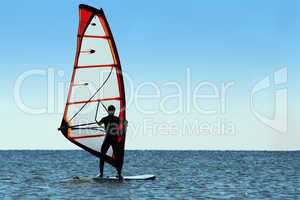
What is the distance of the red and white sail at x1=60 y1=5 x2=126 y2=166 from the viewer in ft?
68.5

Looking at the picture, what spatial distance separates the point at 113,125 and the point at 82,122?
1.02m

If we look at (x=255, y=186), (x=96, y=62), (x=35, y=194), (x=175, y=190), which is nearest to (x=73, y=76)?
(x=96, y=62)

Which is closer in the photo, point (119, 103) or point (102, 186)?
point (119, 103)

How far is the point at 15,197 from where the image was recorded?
20.8 meters

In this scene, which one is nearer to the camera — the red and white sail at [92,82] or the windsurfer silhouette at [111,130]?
the windsurfer silhouette at [111,130]

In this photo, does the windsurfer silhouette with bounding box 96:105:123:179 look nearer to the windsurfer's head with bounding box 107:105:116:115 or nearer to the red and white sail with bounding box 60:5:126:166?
the windsurfer's head with bounding box 107:105:116:115

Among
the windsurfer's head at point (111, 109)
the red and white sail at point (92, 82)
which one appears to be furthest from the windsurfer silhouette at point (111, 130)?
the red and white sail at point (92, 82)

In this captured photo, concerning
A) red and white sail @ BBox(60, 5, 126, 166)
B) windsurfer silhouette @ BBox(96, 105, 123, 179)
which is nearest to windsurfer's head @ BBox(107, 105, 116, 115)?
windsurfer silhouette @ BBox(96, 105, 123, 179)

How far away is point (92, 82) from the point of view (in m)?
20.9

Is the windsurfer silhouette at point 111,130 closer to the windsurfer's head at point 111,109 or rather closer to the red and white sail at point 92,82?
the windsurfer's head at point 111,109

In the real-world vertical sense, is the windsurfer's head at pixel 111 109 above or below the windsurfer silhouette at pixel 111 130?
above

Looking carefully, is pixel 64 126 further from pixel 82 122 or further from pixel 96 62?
pixel 96 62

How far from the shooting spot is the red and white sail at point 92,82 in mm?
20875

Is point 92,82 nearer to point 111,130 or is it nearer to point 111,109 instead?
point 111,109
